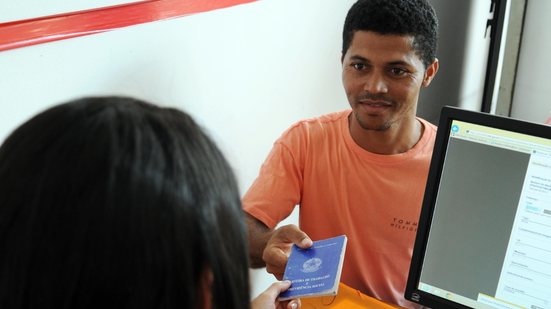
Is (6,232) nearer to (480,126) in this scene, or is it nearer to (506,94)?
(480,126)

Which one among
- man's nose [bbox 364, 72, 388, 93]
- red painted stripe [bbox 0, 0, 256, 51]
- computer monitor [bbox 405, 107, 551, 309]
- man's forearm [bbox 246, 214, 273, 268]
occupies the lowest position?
man's forearm [bbox 246, 214, 273, 268]

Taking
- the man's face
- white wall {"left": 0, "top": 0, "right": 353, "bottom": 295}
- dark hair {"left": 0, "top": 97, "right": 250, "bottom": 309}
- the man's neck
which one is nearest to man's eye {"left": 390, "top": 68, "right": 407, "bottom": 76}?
the man's face

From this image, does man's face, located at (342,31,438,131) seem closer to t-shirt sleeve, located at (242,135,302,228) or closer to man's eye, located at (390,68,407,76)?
man's eye, located at (390,68,407,76)

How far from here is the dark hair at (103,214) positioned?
0.40 metres

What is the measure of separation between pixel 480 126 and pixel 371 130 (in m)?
0.42

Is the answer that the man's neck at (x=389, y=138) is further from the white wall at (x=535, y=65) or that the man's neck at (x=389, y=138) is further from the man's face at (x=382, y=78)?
the white wall at (x=535, y=65)

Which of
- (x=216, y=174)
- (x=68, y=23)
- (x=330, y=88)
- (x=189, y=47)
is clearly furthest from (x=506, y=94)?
(x=216, y=174)

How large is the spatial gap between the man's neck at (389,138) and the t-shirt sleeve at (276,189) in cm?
14

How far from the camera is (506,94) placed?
2820 millimetres

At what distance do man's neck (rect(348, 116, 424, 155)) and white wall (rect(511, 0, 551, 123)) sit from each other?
1.78 m


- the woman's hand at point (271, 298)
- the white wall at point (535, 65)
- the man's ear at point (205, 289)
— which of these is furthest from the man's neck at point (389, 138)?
the white wall at point (535, 65)

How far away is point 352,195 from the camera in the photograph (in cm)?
117

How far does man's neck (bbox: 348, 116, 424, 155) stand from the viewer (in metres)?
1.18

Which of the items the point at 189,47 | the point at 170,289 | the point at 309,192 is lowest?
the point at 309,192
